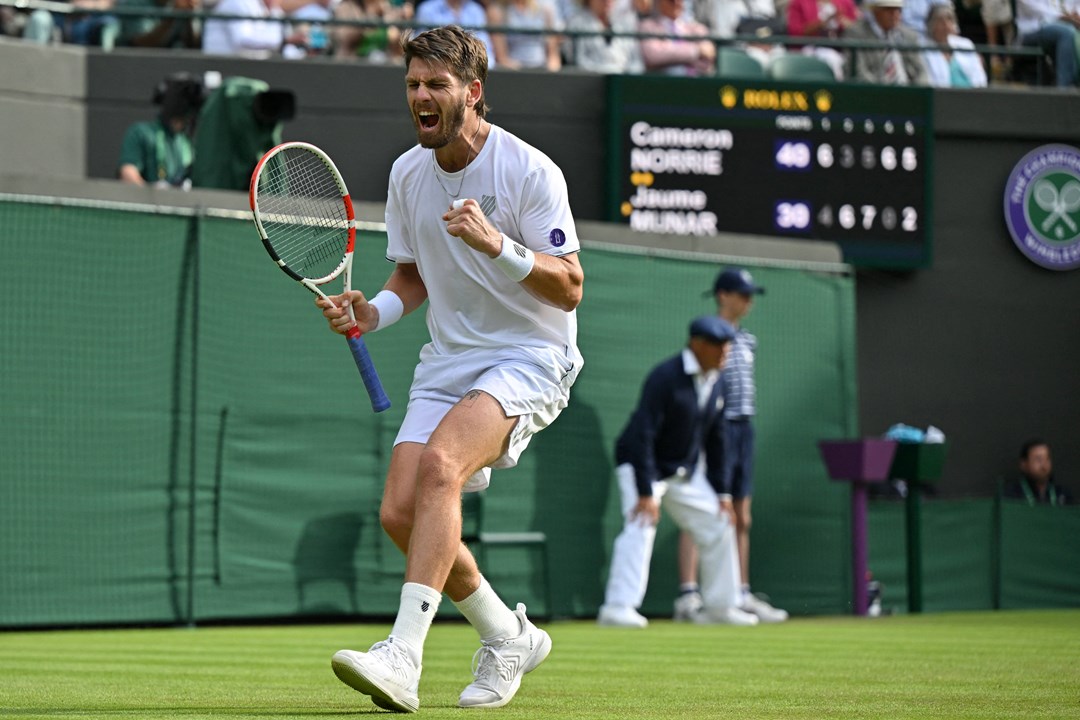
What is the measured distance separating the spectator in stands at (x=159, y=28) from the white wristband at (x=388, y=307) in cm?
945

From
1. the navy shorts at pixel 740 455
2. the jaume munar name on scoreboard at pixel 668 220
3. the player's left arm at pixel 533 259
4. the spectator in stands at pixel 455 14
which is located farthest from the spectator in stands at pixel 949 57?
the player's left arm at pixel 533 259

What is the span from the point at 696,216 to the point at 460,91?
935cm

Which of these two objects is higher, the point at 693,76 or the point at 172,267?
the point at 693,76

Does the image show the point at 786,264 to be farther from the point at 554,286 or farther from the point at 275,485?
the point at 554,286

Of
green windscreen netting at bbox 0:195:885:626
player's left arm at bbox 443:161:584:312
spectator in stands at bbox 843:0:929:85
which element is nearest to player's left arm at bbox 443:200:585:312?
player's left arm at bbox 443:161:584:312

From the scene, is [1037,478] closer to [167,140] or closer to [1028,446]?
[1028,446]

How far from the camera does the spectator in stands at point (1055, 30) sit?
1697 cm

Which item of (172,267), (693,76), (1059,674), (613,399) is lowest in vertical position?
(1059,674)

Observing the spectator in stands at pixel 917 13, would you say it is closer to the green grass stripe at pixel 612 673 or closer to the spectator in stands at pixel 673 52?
the spectator in stands at pixel 673 52

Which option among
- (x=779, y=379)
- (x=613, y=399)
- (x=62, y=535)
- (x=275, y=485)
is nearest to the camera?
(x=62, y=535)

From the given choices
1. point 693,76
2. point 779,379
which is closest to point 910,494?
point 779,379

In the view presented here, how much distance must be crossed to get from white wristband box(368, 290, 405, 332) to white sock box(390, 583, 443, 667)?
926mm

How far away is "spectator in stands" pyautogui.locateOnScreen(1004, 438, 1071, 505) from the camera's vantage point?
16.2 meters

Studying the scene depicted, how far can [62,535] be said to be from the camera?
1057cm
